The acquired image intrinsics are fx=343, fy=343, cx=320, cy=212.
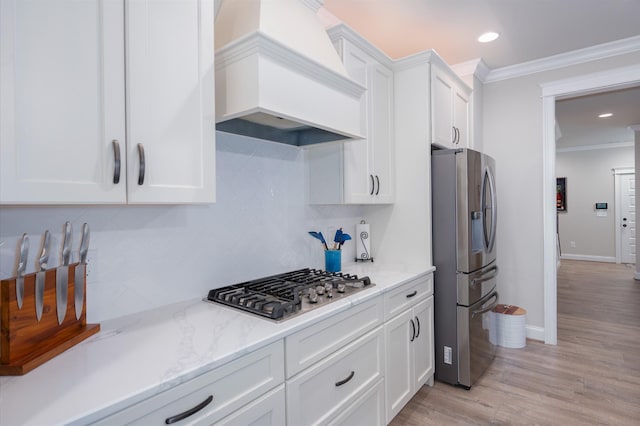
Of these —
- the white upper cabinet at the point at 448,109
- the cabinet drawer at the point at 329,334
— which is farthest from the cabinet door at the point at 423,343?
the white upper cabinet at the point at 448,109

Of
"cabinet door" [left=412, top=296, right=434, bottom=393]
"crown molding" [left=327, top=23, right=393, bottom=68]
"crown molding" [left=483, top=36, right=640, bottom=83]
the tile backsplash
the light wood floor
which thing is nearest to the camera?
the tile backsplash

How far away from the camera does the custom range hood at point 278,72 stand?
4.54 ft

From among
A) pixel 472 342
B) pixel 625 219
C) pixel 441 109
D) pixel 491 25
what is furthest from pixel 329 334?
pixel 625 219

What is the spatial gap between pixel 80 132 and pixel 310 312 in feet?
3.43

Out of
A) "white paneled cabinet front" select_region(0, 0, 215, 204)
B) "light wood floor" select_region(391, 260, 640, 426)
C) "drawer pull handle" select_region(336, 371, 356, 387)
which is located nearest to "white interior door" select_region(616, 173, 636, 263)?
"light wood floor" select_region(391, 260, 640, 426)

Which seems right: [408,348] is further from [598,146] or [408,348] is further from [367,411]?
[598,146]

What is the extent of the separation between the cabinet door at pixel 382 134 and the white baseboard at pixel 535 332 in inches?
83.2

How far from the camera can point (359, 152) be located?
2307 millimetres

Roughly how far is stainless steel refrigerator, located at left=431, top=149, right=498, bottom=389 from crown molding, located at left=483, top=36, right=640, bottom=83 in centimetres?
142

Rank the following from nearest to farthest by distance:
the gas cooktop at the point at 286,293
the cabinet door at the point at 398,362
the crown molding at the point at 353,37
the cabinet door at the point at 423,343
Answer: the gas cooktop at the point at 286,293
the cabinet door at the point at 398,362
the crown molding at the point at 353,37
the cabinet door at the point at 423,343

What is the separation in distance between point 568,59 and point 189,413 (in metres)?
4.01

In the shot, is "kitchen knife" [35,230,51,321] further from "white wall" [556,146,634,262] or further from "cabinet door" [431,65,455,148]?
"white wall" [556,146,634,262]

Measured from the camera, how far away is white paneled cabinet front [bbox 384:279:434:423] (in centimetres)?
201

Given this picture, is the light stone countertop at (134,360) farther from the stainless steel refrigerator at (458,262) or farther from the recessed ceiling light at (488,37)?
Answer: the recessed ceiling light at (488,37)
